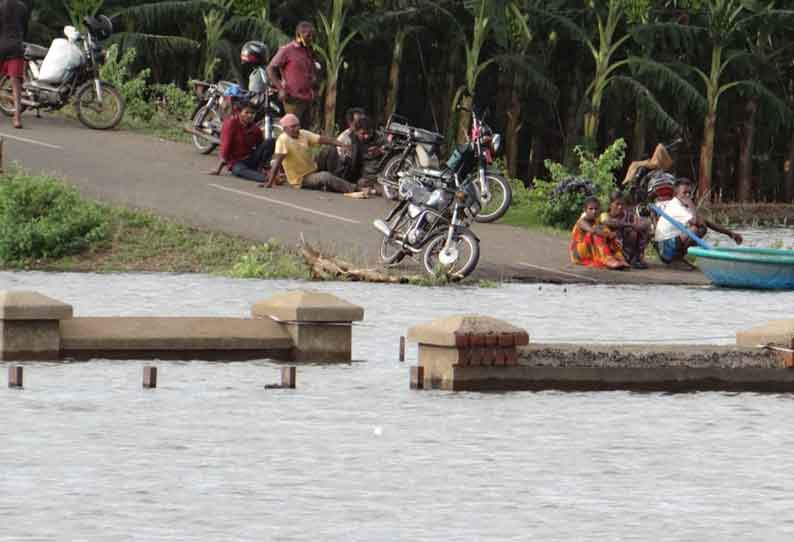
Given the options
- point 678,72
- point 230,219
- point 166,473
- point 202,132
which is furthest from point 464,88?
point 166,473

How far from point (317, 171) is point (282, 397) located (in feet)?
50.5

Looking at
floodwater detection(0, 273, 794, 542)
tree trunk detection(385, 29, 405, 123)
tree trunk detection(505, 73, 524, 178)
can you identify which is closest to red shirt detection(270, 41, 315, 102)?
tree trunk detection(385, 29, 405, 123)

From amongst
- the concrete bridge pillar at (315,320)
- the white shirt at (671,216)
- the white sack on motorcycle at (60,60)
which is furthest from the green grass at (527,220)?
the concrete bridge pillar at (315,320)

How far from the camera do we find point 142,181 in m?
30.2

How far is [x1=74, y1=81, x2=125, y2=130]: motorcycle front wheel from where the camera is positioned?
33656 mm

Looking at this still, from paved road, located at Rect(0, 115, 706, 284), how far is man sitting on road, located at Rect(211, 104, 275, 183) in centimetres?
23

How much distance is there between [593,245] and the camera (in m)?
27.5

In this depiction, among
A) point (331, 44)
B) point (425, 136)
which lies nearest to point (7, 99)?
point (425, 136)

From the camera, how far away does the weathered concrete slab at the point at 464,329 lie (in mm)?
15453

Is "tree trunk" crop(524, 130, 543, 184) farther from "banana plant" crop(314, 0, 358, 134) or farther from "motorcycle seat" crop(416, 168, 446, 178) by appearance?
"motorcycle seat" crop(416, 168, 446, 178)

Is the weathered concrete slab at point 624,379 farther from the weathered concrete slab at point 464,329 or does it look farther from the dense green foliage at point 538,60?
the dense green foliage at point 538,60

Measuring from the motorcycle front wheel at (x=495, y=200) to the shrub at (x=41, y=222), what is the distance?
559 centimetres

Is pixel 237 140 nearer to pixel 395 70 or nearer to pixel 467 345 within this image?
pixel 395 70

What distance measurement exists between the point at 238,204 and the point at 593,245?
4.70 meters
